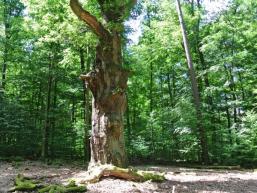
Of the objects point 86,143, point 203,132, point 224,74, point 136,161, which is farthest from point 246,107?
point 86,143

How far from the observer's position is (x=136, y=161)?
16.8 metres

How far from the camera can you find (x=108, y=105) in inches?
340

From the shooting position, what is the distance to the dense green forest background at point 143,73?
50.5 ft

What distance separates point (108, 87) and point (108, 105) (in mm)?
506

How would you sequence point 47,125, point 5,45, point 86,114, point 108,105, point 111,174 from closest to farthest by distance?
point 111,174
point 108,105
point 86,114
point 47,125
point 5,45

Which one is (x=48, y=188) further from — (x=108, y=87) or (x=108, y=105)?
(x=108, y=87)

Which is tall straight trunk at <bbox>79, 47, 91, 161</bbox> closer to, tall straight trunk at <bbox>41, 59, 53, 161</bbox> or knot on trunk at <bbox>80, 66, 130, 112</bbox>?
tall straight trunk at <bbox>41, 59, 53, 161</bbox>

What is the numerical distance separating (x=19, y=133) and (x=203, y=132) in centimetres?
964

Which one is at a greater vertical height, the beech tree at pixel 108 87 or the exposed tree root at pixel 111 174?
the beech tree at pixel 108 87

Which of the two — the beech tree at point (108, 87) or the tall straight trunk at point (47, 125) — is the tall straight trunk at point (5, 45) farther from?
the beech tree at point (108, 87)

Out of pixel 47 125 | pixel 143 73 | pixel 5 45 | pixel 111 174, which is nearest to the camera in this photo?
pixel 111 174

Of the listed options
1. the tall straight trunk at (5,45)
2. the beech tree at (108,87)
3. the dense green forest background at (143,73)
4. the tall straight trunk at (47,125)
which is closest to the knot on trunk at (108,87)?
the beech tree at (108,87)

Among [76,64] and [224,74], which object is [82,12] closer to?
[76,64]

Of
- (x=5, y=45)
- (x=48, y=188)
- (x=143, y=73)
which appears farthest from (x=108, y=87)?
(x=5, y=45)
